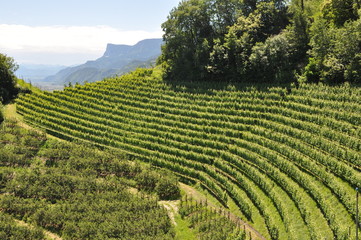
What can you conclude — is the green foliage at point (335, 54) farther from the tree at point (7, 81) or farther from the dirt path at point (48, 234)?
the tree at point (7, 81)

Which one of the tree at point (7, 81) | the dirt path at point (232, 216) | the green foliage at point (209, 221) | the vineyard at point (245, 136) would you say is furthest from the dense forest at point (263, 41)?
the tree at point (7, 81)

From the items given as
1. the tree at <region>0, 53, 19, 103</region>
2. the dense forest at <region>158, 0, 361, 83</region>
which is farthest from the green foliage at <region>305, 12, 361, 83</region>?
the tree at <region>0, 53, 19, 103</region>

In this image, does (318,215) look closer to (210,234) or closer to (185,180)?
(210,234)

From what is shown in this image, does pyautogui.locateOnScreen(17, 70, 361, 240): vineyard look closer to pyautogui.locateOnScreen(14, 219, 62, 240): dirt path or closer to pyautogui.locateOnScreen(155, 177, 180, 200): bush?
pyautogui.locateOnScreen(155, 177, 180, 200): bush

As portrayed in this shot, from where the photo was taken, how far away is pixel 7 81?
193ft

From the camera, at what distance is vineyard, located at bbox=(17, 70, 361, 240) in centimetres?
2339

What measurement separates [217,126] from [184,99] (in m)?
8.42

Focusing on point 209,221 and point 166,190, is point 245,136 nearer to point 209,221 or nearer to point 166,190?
point 166,190

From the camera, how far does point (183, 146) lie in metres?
35.9

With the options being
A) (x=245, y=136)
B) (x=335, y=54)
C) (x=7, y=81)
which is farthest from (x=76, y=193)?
(x=7, y=81)

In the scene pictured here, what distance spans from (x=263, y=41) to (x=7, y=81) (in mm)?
52702

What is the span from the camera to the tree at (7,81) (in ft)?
188

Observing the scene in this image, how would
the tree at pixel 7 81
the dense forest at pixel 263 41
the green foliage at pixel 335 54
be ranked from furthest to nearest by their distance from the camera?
the tree at pixel 7 81, the dense forest at pixel 263 41, the green foliage at pixel 335 54

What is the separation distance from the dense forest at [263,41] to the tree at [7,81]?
3429cm
